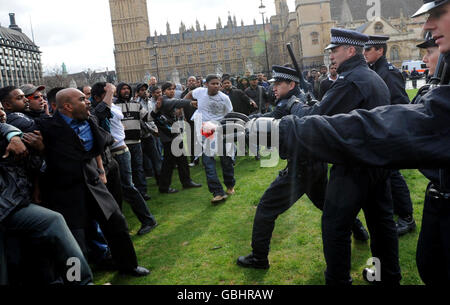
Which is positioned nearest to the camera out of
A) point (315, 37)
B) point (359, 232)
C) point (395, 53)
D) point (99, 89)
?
point (359, 232)

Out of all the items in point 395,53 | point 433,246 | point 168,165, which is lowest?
point 168,165

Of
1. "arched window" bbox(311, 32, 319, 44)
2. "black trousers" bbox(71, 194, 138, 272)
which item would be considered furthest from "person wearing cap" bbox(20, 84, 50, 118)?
"arched window" bbox(311, 32, 319, 44)

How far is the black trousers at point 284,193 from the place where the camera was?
13.8 ft

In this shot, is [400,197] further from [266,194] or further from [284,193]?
[266,194]

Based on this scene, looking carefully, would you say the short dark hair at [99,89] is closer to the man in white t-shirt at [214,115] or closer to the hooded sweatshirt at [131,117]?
the hooded sweatshirt at [131,117]

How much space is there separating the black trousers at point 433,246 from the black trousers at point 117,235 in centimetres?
315

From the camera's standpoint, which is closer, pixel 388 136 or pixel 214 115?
pixel 388 136

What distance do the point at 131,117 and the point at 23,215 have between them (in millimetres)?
4238

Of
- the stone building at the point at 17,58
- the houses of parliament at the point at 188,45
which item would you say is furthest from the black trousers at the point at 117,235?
the houses of parliament at the point at 188,45

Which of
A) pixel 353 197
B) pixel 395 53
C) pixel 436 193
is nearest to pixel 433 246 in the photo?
pixel 436 193

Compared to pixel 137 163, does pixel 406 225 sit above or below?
below

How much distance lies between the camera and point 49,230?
3504mm

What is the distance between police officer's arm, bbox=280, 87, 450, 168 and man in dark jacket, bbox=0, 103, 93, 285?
2778 mm

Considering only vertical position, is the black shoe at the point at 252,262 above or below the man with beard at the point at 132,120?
below
